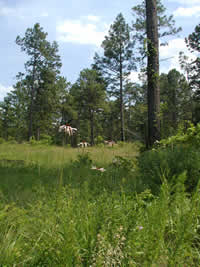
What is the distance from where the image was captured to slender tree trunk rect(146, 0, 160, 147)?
6.07 meters

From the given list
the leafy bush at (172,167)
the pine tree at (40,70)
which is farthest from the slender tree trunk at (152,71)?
the pine tree at (40,70)

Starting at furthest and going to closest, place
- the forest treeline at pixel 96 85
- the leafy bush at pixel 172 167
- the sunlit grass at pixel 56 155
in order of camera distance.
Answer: the forest treeline at pixel 96 85
the sunlit grass at pixel 56 155
the leafy bush at pixel 172 167

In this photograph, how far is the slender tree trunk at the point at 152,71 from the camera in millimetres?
6066

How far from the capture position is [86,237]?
1.45 m

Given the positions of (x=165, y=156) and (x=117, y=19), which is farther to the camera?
(x=117, y=19)

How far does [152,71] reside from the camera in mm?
6078

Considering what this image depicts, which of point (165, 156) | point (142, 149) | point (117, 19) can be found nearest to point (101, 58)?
point (117, 19)

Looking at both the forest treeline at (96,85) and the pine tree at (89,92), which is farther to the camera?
the pine tree at (89,92)

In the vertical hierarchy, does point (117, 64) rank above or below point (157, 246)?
above

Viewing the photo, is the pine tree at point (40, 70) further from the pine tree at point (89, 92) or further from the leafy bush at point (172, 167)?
the leafy bush at point (172, 167)

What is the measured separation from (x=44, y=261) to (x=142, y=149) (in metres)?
5.38

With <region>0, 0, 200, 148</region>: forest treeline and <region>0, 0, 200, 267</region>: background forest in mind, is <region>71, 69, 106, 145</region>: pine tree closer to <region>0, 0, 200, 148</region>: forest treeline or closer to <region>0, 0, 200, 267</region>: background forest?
→ <region>0, 0, 200, 148</region>: forest treeline

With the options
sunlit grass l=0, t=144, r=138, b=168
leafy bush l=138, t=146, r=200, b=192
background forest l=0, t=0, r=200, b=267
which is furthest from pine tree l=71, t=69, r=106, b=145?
leafy bush l=138, t=146, r=200, b=192

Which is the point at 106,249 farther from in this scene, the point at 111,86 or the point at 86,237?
the point at 111,86
